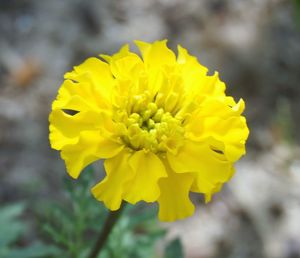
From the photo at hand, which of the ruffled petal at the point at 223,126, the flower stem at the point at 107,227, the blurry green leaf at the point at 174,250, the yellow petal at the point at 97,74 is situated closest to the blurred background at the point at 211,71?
the blurry green leaf at the point at 174,250

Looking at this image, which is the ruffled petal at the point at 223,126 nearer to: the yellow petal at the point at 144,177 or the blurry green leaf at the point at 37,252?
the yellow petal at the point at 144,177

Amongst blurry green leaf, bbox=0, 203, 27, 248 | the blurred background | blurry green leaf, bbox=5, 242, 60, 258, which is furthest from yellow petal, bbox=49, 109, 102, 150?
the blurred background

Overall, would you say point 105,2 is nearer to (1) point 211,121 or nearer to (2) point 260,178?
(2) point 260,178

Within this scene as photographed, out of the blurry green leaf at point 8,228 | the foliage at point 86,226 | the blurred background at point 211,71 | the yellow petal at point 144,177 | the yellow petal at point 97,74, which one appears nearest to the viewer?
the yellow petal at point 144,177

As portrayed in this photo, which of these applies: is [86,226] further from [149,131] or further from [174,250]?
[149,131]

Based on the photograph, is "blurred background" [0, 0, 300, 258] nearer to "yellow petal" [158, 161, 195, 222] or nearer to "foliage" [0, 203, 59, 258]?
"foliage" [0, 203, 59, 258]

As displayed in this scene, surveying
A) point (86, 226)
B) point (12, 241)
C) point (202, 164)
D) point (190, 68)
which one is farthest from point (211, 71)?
point (202, 164)

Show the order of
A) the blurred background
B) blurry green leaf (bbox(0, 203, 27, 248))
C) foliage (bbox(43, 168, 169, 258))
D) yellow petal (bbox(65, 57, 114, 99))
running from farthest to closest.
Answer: the blurred background, blurry green leaf (bbox(0, 203, 27, 248)), foliage (bbox(43, 168, 169, 258)), yellow petal (bbox(65, 57, 114, 99))
